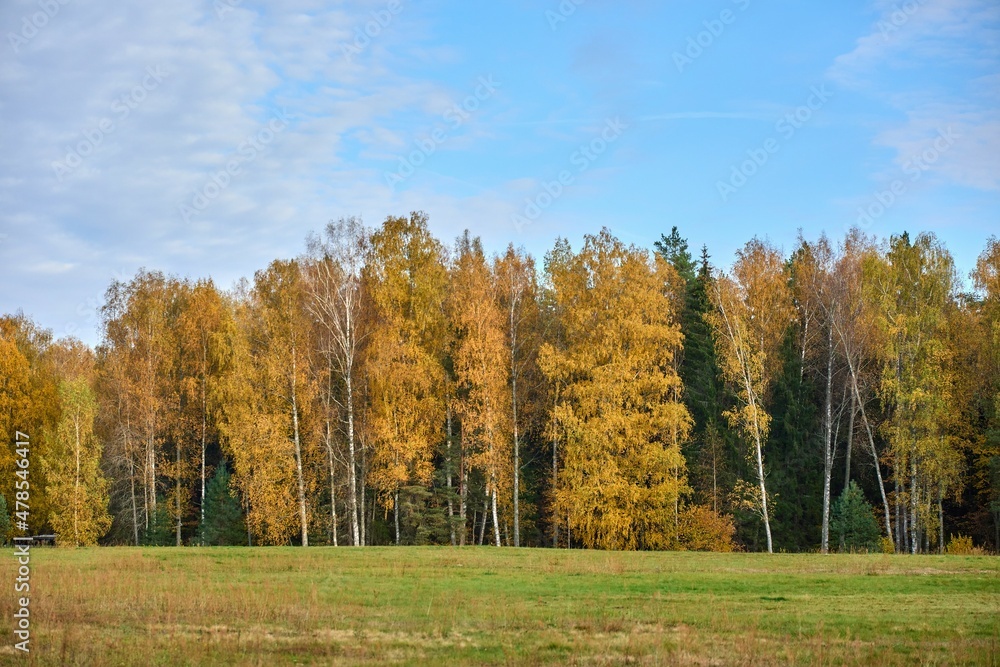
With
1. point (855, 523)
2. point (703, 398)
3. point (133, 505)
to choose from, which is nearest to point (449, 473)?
point (703, 398)

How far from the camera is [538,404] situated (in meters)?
43.9

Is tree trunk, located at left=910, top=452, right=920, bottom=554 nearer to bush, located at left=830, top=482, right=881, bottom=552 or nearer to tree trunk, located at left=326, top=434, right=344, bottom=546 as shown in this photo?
bush, located at left=830, top=482, right=881, bottom=552

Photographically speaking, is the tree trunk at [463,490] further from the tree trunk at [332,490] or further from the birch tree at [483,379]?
the tree trunk at [332,490]

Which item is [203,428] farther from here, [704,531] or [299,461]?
[704,531]

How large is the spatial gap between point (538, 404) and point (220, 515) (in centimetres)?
1772

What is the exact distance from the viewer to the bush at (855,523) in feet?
125

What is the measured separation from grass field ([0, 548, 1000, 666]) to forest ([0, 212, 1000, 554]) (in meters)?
10.4

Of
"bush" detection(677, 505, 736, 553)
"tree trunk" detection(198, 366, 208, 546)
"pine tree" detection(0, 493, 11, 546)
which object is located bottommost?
"bush" detection(677, 505, 736, 553)

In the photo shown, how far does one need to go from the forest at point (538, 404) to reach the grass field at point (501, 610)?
10.4m

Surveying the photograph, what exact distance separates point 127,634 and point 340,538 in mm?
30763

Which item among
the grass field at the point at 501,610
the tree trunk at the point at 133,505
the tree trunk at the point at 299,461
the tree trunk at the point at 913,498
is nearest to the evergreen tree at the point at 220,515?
the tree trunk at the point at 133,505

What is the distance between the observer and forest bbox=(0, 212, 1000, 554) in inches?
1531

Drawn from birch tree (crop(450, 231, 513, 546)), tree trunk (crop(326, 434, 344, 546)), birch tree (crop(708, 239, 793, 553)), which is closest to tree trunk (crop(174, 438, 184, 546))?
tree trunk (crop(326, 434, 344, 546))

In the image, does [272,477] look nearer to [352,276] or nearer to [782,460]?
[352,276]
